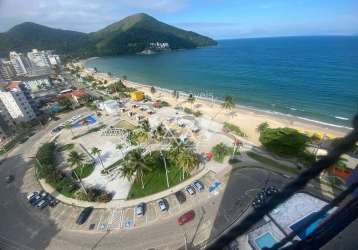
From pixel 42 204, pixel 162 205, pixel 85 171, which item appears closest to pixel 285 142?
pixel 162 205

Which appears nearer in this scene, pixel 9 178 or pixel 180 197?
pixel 180 197

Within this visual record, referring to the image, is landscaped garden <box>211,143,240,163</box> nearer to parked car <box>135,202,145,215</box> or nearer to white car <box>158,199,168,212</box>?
white car <box>158,199,168,212</box>

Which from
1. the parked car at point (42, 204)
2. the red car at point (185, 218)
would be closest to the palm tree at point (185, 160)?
the red car at point (185, 218)

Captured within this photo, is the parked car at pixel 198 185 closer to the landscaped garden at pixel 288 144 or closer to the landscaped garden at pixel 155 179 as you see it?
the landscaped garden at pixel 155 179

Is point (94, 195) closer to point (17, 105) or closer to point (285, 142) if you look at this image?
point (285, 142)

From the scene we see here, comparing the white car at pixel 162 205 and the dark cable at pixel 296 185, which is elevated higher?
the dark cable at pixel 296 185

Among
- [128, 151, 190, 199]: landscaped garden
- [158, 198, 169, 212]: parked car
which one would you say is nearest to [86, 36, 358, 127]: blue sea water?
[128, 151, 190, 199]: landscaped garden
